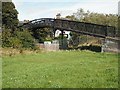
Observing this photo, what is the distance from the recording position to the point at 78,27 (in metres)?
57.0

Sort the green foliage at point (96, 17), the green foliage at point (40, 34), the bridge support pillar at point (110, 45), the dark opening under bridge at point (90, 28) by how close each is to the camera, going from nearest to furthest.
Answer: the bridge support pillar at point (110, 45) → the dark opening under bridge at point (90, 28) → the green foliage at point (96, 17) → the green foliage at point (40, 34)

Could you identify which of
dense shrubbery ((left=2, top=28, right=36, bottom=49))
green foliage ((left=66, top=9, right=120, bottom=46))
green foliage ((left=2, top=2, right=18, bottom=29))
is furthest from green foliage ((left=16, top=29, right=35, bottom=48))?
green foliage ((left=66, top=9, right=120, bottom=46))

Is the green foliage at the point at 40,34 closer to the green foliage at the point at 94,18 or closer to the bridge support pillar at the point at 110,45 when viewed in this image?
the green foliage at the point at 94,18

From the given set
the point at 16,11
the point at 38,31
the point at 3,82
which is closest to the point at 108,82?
the point at 3,82

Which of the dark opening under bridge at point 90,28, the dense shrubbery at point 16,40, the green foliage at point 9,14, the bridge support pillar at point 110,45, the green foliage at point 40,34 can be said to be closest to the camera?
the bridge support pillar at point 110,45

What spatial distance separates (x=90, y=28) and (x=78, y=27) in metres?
3.57

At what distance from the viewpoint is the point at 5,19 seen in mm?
63438

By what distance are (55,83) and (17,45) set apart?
1178 inches

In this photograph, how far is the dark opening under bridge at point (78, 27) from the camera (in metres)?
50.5

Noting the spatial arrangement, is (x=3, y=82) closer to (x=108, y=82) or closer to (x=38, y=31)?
(x=108, y=82)

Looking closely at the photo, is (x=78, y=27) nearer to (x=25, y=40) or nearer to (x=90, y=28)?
(x=90, y=28)

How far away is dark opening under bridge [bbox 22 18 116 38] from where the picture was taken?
166 ft

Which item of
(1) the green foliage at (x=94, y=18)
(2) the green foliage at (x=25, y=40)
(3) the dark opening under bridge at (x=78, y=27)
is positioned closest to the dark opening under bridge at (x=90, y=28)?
(3) the dark opening under bridge at (x=78, y=27)

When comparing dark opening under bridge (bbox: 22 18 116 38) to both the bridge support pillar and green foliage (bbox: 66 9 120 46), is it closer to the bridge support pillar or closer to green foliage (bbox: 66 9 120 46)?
the bridge support pillar
